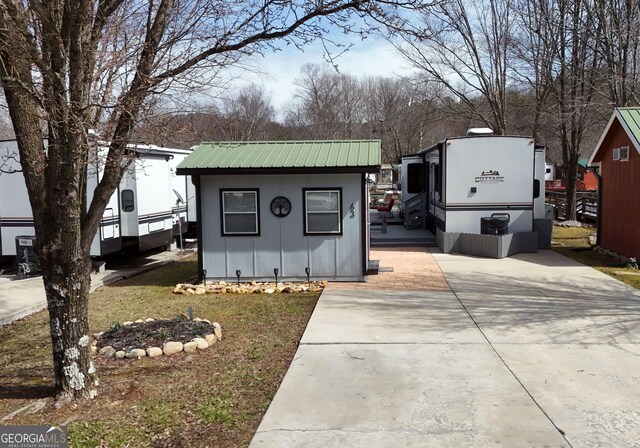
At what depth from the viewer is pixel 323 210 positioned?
1047cm

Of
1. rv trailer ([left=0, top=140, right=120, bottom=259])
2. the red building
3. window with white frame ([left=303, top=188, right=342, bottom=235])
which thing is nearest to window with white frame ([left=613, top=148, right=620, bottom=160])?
the red building

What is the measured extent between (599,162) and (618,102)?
324 centimetres

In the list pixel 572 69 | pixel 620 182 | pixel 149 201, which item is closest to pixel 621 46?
pixel 572 69

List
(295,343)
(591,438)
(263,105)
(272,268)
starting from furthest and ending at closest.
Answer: (263,105) < (272,268) < (295,343) < (591,438)

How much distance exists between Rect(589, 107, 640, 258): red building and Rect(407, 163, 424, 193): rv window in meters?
5.91

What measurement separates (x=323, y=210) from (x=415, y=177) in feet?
32.1

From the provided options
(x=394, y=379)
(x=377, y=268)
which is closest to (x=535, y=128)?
(x=377, y=268)

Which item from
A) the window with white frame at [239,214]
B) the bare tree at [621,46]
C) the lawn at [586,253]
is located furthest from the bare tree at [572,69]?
the window with white frame at [239,214]

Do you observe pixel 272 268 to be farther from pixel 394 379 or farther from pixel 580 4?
pixel 580 4

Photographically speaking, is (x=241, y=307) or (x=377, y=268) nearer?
(x=241, y=307)

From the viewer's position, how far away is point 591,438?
13.3 feet

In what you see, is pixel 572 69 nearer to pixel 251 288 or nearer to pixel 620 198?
pixel 620 198

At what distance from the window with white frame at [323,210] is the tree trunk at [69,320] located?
5.98 metres

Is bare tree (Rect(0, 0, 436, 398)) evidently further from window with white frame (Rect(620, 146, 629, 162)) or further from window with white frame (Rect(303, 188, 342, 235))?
window with white frame (Rect(620, 146, 629, 162))
